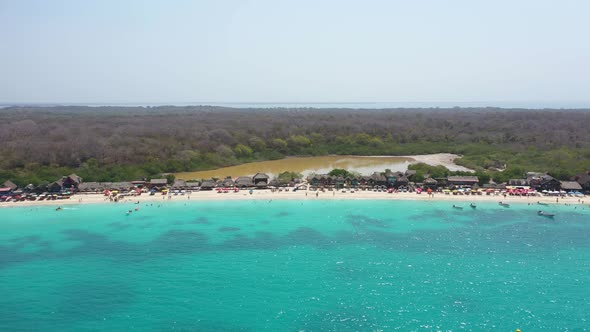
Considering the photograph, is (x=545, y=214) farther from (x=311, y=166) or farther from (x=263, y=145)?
(x=263, y=145)

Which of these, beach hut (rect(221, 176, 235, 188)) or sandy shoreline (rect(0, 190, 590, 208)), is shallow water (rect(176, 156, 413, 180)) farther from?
sandy shoreline (rect(0, 190, 590, 208))

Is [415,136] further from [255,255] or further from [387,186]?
[255,255]

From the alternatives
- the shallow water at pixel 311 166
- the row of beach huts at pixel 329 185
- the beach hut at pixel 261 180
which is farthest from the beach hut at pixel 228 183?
the shallow water at pixel 311 166

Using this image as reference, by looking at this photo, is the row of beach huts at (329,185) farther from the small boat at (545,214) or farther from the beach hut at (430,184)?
the small boat at (545,214)

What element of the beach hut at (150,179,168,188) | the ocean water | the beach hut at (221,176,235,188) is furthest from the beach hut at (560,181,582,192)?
the beach hut at (150,179,168,188)

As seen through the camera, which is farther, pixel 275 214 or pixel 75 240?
pixel 275 214

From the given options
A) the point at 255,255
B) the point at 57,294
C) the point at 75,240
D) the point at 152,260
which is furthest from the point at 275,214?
the point at 57,294

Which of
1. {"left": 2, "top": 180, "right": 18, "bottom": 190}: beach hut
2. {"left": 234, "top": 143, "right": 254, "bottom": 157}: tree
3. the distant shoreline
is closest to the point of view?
the distant shoreline
